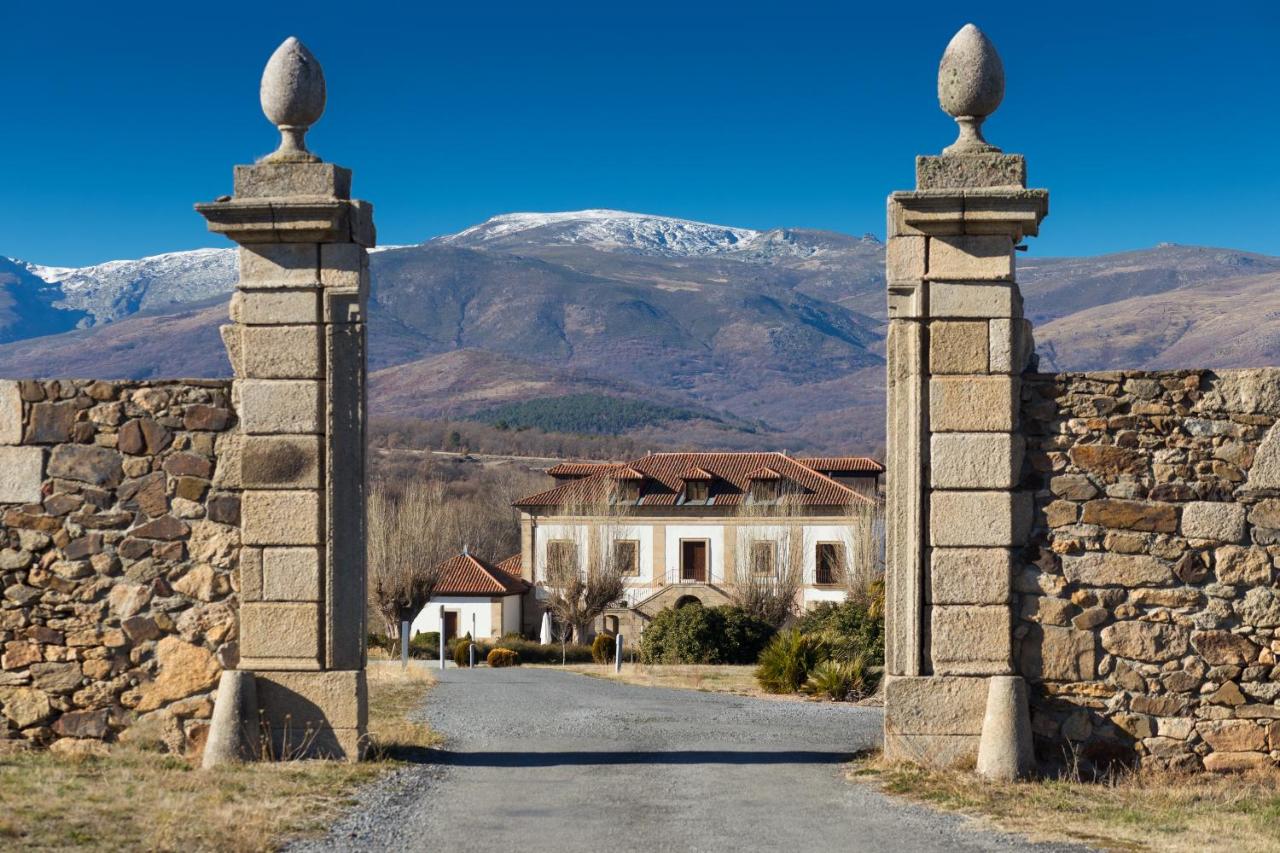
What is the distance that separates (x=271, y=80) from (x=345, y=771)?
437 centimetres

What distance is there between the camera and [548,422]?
572ft

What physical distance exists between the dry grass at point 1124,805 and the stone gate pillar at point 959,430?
53 cm

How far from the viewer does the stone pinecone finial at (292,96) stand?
31.2 feet

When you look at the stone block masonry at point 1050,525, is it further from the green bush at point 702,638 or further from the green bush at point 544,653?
the green bush at point 544,653

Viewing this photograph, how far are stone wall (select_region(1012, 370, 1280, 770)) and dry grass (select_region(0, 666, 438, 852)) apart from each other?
4399 millimetres

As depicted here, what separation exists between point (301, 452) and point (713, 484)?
44.9m

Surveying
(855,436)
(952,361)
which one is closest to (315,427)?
(952,361)

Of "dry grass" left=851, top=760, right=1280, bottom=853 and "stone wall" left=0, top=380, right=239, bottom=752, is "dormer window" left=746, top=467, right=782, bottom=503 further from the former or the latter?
"stone wall" left=0, top=380, right=239, bottom=752

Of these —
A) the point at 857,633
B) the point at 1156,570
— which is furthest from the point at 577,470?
the point at 1156,570

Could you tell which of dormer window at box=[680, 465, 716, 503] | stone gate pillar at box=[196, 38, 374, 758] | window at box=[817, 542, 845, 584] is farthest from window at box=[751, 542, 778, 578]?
stone gate pillar at box=[196, 38, 374, 758]

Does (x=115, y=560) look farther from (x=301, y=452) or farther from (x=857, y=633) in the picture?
(x=857, y=633)

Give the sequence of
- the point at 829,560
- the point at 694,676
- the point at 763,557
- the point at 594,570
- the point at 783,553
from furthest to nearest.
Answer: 1. the point at 829,560
2. the point at 594,570
3. the point at 763,557
4. the point at 783,553
5. the point at 694,676

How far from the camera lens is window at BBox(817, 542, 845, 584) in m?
49.2

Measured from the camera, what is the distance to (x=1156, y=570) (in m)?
9.41
